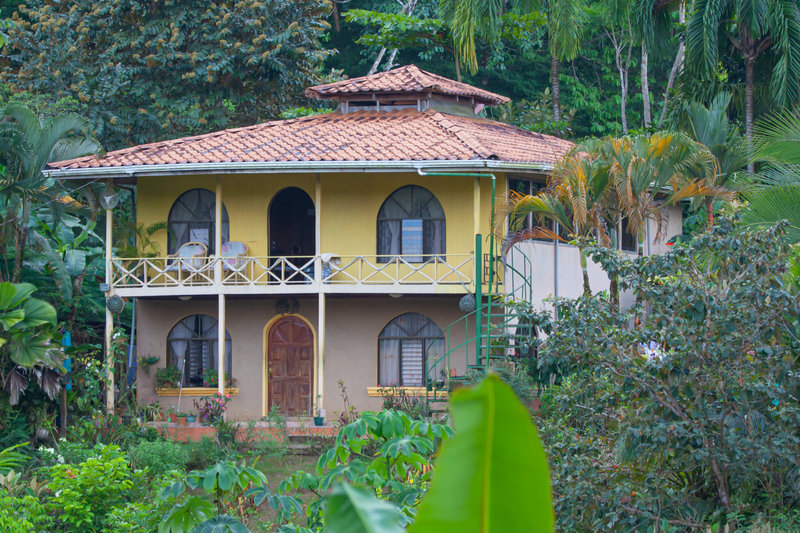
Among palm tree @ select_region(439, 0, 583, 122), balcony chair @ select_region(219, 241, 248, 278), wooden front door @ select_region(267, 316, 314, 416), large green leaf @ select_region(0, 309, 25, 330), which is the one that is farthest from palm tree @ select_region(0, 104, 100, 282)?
palm tree @ select_region(439, 0, 583, 122)

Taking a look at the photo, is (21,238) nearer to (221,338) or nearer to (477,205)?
(221,338)

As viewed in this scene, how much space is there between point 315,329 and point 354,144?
3.91 meters

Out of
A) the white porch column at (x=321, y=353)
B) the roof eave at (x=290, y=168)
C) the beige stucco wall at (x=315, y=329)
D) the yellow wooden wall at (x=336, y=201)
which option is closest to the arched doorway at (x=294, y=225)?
the yellow wooden wall at (x=336, y=201)

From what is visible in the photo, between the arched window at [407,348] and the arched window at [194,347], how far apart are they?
130 inches

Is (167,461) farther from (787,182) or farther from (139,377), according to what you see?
(787,182)

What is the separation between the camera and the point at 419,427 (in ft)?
21.7

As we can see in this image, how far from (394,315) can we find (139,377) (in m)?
5.55

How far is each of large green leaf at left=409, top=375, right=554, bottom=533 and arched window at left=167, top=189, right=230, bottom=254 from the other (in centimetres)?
1778

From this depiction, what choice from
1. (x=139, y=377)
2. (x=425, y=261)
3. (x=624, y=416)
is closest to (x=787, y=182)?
(x=624, y=416)

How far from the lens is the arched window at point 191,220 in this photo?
19.2 m

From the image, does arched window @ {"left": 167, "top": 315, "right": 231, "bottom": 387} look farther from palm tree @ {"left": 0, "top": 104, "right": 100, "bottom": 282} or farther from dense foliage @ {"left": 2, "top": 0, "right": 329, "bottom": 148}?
dense foliage @ {"left": 2, "top": 0, "right": 329, "bottom": 148}

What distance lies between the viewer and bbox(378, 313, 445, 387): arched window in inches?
721

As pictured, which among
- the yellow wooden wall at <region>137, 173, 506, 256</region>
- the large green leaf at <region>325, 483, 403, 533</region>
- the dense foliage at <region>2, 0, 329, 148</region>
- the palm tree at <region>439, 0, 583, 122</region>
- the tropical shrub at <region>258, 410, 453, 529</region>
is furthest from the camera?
the dense foliage at <region>2, 0, 329, 148</region>

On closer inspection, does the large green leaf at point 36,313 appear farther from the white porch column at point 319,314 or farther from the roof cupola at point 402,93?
the roof cupola at point 402,93
